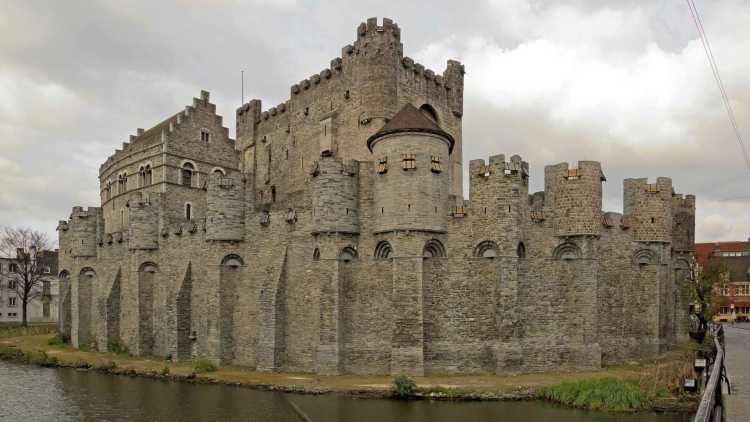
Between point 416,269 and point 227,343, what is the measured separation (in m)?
11.2

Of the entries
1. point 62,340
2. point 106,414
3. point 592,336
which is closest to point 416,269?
point 592,336

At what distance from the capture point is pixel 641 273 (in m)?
29.1

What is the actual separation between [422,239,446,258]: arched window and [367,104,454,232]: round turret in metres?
0.67

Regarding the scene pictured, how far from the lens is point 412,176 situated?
25.6 metres

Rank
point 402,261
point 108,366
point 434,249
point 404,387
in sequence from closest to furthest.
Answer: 1. point 404,387
2. point 402,261
3. point 434,249
4. point 108,366

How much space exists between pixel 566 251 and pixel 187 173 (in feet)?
93.3

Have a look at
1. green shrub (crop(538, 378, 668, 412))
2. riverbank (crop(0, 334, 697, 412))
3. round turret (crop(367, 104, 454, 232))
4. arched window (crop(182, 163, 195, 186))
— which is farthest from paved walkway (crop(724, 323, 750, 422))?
arched window (crop(182, 163, 195, 186))

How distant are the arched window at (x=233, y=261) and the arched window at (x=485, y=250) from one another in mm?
12203

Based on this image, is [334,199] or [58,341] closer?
[334,199]

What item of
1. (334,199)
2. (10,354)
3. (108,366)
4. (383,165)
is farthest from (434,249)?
(10,354)

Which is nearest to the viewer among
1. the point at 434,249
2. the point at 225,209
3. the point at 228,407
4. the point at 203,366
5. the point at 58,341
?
the point at 228,407

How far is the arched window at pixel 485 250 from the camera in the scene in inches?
1005

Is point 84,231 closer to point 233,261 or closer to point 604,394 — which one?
point 233,261

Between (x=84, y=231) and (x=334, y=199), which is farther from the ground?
(x=334, y=199)
